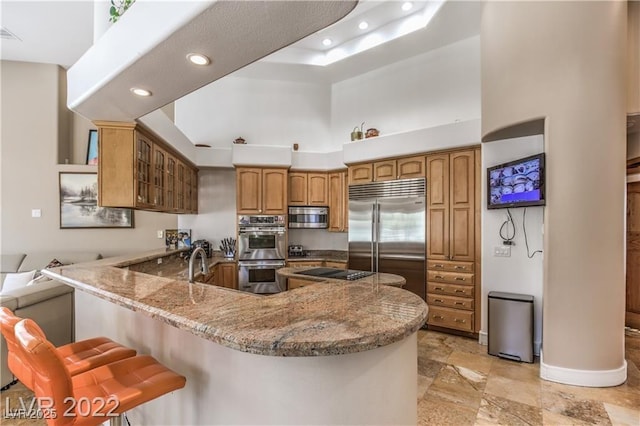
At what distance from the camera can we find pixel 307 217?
5215 millimetres

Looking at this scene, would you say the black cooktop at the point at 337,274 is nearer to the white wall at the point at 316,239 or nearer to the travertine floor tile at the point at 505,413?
the travertine floor tile at the point at 505,413

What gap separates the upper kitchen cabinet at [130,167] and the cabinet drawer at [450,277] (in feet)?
11.5

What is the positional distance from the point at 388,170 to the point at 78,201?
17.5 ft

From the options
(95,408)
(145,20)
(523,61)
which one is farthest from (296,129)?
(95,408)

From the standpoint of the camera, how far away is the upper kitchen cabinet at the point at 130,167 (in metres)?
2.81

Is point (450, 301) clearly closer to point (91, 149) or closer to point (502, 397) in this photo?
point (502, 397)

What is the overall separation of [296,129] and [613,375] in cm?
530

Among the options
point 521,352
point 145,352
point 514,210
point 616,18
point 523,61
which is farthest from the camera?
point 514,210

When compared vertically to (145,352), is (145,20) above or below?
above

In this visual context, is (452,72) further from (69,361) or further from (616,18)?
(69,361)

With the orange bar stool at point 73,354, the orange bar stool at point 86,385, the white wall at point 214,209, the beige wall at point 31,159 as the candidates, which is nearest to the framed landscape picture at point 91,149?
the beige wall at point 31,159

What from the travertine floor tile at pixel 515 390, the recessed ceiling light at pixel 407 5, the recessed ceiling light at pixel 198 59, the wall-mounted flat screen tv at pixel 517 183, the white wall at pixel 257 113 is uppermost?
the recessed ceiling light at pixel 407 5

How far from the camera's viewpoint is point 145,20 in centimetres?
164

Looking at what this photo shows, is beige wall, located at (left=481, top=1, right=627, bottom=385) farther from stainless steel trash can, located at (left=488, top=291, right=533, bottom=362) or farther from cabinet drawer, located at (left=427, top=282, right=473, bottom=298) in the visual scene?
cabinet drawer, located at (left=427, top=282, right=473, bottom=298)
